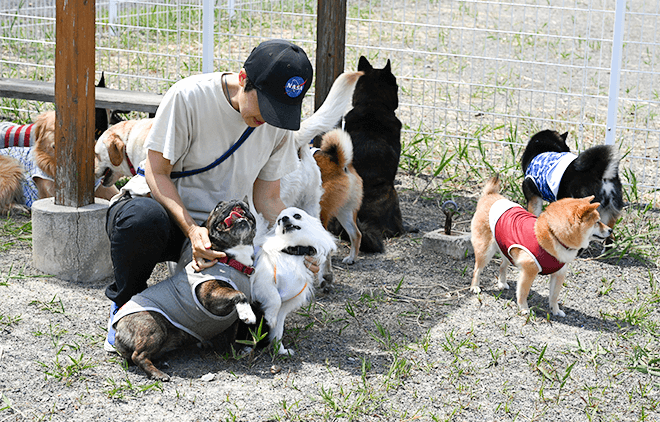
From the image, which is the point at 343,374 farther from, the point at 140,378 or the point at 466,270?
the point at 466,270

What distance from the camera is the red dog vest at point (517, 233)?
3.37 metres

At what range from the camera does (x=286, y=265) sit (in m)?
2.87

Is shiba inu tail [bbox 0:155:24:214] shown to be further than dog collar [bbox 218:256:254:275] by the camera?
Yes

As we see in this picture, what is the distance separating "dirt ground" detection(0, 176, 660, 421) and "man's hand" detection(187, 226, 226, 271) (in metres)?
0.45

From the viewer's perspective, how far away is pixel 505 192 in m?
5.47

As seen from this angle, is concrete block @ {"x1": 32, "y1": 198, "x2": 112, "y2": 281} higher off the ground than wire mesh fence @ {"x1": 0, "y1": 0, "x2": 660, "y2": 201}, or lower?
lower

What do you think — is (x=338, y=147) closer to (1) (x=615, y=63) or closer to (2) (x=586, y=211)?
(2) (x=586, y=211)

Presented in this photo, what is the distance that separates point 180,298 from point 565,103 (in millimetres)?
6094

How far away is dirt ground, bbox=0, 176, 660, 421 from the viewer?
101 inches

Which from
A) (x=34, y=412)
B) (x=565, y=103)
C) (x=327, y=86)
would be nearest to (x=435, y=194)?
(x=327, y=86)

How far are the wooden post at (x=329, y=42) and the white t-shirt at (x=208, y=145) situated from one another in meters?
1.61

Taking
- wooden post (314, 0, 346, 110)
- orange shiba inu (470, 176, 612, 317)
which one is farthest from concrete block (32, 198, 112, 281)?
orange shiba inu (470, 176, 612, 317)

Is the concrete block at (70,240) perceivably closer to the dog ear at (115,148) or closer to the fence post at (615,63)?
the dog ear at (115,148)

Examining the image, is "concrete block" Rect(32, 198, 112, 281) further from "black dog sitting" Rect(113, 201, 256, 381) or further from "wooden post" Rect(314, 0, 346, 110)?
"wooden post" Rect(314, 0, 346, 110)
